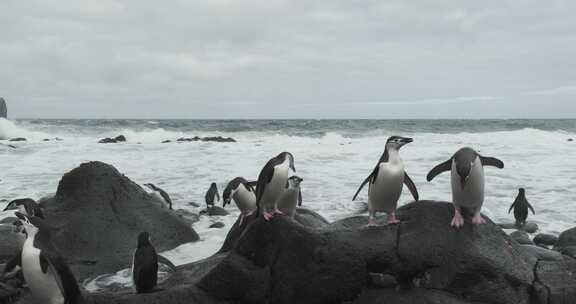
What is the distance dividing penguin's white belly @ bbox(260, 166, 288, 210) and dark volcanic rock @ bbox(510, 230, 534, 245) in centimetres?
433

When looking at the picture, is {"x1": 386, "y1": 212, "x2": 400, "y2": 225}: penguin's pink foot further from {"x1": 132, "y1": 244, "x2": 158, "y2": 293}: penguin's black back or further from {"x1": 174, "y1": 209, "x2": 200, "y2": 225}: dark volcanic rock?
{"x1": 174, "y1": 209, "x2": 200, "y2": 225}: dark volcanic rock

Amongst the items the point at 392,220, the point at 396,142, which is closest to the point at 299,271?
the point at 392,220

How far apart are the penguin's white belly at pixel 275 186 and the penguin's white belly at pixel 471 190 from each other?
1.86m

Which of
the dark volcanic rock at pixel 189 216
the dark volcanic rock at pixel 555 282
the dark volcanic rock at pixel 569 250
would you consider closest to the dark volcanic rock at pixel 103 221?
the dark volcanic rock at pixel 189 216

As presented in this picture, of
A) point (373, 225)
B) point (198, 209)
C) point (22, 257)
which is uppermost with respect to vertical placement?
point (373, 225)

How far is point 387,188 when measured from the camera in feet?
17.9

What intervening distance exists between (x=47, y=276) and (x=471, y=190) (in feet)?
13.5

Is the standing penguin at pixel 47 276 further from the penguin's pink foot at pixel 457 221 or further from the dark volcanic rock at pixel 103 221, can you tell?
the penguin's pink foot at pixel 457 221

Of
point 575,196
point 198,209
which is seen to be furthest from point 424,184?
point 198,209

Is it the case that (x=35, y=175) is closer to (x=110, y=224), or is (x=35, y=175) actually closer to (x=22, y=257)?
(x=110, y=224)

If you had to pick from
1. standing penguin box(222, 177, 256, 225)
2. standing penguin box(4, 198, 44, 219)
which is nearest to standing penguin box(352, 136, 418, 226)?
standing penguin box(222, 177, 256, 225)

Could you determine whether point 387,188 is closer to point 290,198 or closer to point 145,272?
point 290,198

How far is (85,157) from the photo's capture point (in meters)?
22.6

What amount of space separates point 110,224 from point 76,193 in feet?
2.62
